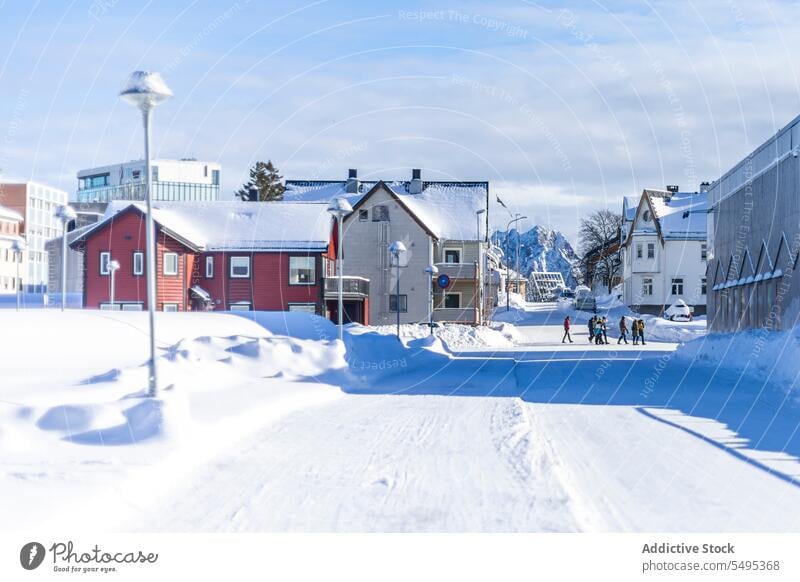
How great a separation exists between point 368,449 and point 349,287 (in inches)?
1670

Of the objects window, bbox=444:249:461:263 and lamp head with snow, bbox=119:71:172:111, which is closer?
lamp head with snow, bbox=119:71:172:111

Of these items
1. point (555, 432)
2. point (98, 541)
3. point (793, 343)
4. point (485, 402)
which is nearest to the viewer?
point (98, 541)

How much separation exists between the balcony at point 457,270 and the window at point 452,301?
1429 mm

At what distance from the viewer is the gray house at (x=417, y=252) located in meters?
60.2

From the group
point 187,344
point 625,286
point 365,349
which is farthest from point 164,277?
point 625,286

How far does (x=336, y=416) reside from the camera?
1575 cm

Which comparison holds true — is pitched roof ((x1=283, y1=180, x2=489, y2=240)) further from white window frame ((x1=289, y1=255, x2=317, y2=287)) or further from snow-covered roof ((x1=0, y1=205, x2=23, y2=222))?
snow-covered roof ((x1=0, y1=205, x2=23, y2=222))

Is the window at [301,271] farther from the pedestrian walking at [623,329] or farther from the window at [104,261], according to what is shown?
the pedestrian walking at [623,329]

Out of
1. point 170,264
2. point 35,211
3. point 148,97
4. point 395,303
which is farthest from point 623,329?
point 35,211

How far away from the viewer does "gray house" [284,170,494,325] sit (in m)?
60.2

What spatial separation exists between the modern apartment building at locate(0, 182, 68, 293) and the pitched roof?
28147 millimetres

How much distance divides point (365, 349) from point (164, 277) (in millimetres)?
22336

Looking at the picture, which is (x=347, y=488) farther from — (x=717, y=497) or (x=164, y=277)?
(x=164, y=277)

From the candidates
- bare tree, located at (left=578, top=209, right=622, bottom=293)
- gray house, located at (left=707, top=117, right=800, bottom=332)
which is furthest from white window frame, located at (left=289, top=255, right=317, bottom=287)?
bare tree, located at (left=578, top=209, right=622, bottom=293)
